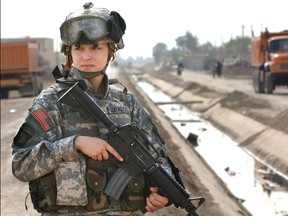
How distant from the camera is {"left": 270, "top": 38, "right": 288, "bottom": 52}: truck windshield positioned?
83.7 feet

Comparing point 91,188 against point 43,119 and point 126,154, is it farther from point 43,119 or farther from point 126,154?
point 43,119

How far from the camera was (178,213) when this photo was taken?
23.8ft

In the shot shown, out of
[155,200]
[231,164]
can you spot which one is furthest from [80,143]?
[231,164]

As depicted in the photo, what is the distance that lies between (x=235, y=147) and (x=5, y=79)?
1657 centimetres

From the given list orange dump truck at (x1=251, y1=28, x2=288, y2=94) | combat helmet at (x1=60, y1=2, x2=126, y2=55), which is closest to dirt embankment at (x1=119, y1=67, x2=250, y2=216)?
combat helmet at (x1=60, y1=2, x2=126, y2=55)

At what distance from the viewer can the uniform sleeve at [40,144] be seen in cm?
285

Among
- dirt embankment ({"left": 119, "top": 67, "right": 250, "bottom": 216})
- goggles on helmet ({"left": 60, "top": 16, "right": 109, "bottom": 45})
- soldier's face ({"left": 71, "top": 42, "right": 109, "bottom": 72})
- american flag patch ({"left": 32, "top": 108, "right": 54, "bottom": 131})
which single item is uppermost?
goggles on helmet ({"left": 60, "top": 16, "right": 109, "bottom": 45})

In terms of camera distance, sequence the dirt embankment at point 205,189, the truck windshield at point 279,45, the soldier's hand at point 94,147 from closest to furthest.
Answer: the soldier's hand at point 94,147 < the dirt embankment at point 205,189 < the truck windshield at point 279,45

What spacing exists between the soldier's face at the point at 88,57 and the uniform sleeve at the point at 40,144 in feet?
0.72

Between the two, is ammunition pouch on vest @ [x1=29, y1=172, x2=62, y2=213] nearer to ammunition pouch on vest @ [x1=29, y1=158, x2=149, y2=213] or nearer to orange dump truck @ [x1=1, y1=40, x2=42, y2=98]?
ammunition pouch on vest @ [x1=29, y1=158, x2=149, y2=213]

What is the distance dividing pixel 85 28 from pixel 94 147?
0.56 metres

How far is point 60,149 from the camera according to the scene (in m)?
2.84

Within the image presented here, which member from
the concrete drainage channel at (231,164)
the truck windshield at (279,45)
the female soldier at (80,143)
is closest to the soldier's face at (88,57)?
the female soldier at (80,143)

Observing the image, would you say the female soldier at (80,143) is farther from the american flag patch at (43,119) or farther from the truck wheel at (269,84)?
the truck wheel at (269,84)
